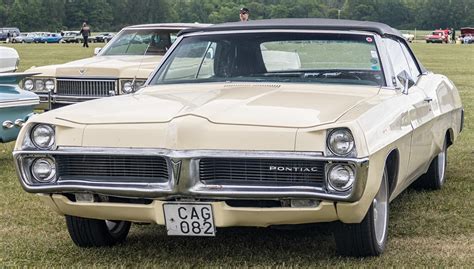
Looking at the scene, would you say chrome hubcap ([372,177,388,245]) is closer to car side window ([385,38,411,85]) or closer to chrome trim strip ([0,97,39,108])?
car side window ([385,38,411,85])

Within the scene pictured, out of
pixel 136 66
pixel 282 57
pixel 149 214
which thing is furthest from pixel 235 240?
pixel 136 66

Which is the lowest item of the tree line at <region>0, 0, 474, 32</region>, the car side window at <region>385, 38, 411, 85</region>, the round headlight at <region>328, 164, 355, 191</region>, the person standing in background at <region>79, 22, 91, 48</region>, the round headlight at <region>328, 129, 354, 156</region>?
the tree line at <region>0, 0, 474, 32</region>

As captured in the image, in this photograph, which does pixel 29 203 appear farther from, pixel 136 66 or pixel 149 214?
pixel 136 66

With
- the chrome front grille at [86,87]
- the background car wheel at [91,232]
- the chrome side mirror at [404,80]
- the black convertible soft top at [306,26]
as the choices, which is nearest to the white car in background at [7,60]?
the chrome front grille at [86,87]

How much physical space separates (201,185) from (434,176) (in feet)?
10.6

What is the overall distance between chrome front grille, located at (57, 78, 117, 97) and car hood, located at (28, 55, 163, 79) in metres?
0.07

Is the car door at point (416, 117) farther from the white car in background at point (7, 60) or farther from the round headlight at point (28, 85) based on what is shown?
the round headlight at point (28, 85)

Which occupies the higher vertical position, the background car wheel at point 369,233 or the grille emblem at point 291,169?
the grille emblem at point 291,169

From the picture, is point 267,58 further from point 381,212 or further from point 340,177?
point 340,177

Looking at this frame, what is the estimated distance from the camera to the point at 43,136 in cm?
459

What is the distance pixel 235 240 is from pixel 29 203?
2194 millimetres

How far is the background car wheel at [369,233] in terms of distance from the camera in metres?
4.55

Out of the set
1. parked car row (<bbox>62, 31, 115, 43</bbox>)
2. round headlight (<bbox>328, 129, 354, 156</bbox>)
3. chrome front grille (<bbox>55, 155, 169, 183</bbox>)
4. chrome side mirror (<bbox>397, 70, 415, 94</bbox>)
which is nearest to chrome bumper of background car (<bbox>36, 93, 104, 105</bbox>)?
chrome side mirror (<bbox>397, 70, 415, 94</bbox>)

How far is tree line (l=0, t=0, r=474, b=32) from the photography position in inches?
5507
